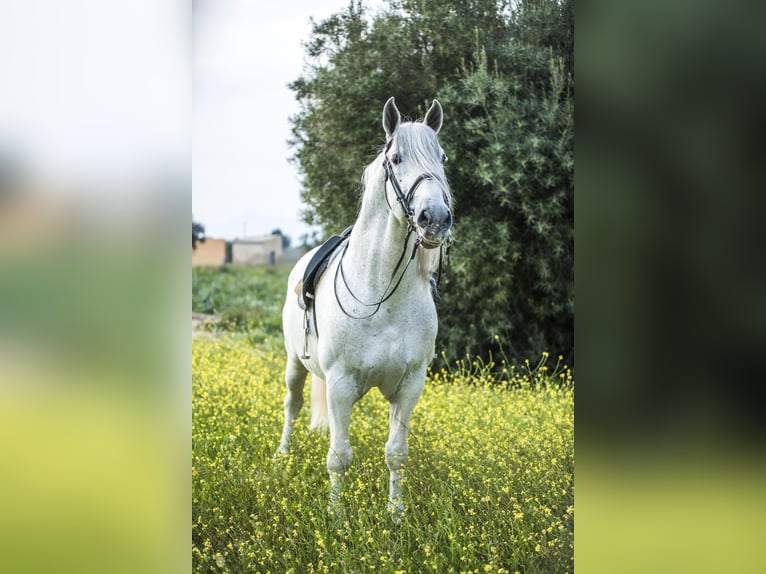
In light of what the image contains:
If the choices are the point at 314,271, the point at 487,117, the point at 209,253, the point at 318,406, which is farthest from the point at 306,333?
the point at 487,117

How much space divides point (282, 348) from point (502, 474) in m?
1.86

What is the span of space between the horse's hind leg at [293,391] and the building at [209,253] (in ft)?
2.16

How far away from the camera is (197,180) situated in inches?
129

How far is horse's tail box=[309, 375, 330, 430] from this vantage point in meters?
3.48

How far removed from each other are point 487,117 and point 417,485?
1.75m

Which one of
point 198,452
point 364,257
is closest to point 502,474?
point 364,257

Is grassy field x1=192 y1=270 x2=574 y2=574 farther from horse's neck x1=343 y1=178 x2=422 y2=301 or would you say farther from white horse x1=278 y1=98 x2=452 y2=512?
horse's neck x1=343 y1=178 x2=422 y2=301

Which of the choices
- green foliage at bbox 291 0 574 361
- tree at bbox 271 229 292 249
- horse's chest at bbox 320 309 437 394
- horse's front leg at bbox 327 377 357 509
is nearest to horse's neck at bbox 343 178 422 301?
horse's chest at bbox 320 309 437 394

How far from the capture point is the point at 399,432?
296cm
